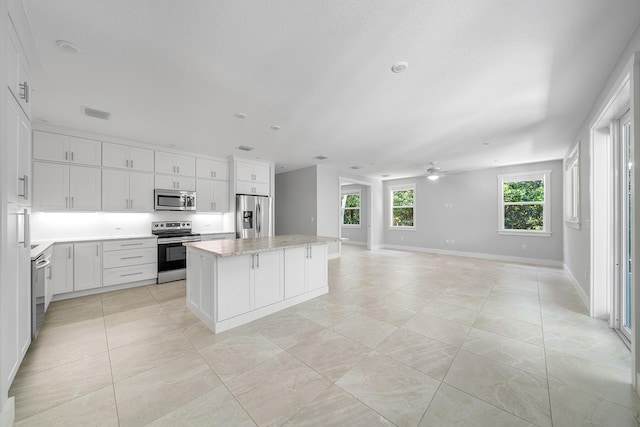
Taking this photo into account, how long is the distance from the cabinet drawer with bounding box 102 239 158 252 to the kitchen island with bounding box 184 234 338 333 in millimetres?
1836

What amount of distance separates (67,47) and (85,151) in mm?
2698

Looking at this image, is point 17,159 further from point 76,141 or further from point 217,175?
point 217,175

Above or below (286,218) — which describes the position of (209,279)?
below

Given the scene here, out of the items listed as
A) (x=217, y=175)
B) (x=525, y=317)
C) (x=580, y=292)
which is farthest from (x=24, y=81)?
(x=580, y=292)

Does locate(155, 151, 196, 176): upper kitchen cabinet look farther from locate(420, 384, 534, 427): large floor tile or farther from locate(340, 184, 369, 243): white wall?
locate(340, 184, 369, 243): white wall

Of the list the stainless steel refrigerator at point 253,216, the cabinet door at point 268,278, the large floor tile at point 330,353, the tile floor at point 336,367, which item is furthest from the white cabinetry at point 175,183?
the large floor tile at point 330,353

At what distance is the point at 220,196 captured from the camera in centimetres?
561

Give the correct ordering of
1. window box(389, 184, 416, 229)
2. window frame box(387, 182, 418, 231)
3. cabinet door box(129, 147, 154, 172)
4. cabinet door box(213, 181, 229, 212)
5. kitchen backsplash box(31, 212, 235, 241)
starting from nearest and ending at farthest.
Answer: kitchen backsplash box(31, 212, 235, 241)
cabinet door box(129, 147, 154, 172)
cabinet door box(213, 181, 229, 212)
window frame box(387, 182, 418, 231)
window box(389, 184, 416, 229)

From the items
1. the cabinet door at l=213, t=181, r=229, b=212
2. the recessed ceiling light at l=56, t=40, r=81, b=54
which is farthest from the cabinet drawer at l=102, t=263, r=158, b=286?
the recessed ceiling light at l=56, t=40, r=81, b=54

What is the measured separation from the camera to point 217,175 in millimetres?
5562

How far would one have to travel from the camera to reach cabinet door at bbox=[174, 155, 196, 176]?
16.3 ft

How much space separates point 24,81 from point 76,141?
2570 mm

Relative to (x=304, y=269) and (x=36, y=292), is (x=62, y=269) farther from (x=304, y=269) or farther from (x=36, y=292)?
(x=304, y=269)

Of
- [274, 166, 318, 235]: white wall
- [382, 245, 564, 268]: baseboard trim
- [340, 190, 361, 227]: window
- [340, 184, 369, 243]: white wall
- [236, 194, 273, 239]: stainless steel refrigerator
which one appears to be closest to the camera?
[236, 194, 273, 239]: stainless steel refrigerator
